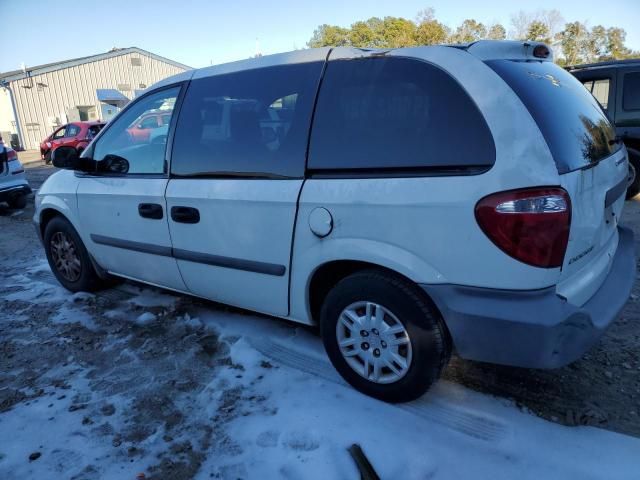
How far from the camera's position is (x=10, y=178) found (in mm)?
8086

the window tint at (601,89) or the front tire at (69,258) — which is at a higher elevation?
the window tint at (601,89)

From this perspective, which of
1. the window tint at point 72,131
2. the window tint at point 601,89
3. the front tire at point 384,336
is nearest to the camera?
the front tire at point 384,336

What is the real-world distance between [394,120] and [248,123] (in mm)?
958

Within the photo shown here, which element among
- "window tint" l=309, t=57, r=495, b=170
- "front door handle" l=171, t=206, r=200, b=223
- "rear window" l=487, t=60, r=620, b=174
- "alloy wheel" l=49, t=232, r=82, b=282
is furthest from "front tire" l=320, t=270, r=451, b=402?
"alloy wheel" l=49, t=232, r=82, b=282

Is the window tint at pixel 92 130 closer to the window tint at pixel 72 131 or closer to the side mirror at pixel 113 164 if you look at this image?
the window tint at pixel 72 131

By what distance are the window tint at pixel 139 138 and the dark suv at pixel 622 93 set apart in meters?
6.04

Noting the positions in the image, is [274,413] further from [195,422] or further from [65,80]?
[65,80]

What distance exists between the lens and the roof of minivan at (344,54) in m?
2.24

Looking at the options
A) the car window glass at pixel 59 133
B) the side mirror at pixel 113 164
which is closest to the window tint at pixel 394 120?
the side mirror at pixel 113 164

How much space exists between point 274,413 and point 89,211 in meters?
2.34

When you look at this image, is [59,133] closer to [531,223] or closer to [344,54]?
[344,54]

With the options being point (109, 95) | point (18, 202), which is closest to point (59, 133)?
point (109, 95)

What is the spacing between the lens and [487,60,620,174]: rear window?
6.57 ft

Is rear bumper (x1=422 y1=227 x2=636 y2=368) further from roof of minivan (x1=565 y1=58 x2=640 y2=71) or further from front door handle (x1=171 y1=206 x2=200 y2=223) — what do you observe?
roof of minivan (x1=565 y1=58 x2=640 y2=71)
